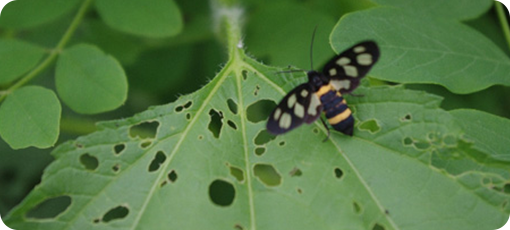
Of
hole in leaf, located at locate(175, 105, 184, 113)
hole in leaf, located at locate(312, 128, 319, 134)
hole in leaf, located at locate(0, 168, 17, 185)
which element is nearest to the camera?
hole in leaf, located at locate(312, 128, 319, 134)

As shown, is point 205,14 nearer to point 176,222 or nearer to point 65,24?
point 65,24

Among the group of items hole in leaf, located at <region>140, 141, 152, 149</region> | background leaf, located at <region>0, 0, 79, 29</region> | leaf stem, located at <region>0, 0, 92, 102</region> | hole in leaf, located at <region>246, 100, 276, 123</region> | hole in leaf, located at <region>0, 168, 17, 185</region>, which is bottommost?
hole in leaf, located at <region>140, 141, 152, 149</region>

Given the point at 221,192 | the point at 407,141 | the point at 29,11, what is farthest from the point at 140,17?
the point at 407,141

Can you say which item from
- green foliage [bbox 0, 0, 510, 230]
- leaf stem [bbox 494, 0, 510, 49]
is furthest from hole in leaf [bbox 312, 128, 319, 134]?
leaf stem [bbox 494, 0, 510, 49]

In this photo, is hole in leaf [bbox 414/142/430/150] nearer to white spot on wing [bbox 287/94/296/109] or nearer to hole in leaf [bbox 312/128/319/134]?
hole in leaf [bbox 312/128/319/134]

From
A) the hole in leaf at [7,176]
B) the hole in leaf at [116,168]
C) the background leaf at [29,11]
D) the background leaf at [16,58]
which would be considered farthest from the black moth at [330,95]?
the hole in leaf at [7,176]

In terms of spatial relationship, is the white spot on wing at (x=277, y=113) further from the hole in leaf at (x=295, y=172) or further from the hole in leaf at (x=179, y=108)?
the hole in leaf at (x=179, y=108)

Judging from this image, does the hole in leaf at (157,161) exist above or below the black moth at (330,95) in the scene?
above

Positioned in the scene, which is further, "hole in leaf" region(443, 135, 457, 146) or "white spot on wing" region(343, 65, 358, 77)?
"white spot on wing" region(343, 65, 358, 77)
